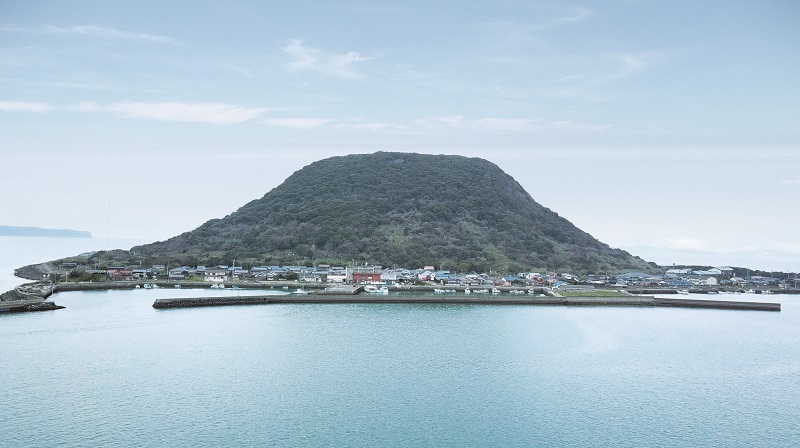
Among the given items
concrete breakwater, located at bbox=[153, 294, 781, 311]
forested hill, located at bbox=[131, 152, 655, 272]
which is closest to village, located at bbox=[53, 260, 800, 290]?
forested hill, located at bbox=[131, 152, 655, 272]

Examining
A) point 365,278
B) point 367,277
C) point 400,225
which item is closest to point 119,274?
point 365,278

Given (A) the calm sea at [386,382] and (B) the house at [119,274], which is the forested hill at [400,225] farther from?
(A) the calm sea at [386,382]

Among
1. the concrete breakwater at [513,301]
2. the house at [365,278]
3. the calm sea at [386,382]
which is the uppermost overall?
the house at [365,278]

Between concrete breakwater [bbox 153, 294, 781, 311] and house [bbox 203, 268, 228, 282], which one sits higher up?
house [bbox 203, 268, 228, 282]

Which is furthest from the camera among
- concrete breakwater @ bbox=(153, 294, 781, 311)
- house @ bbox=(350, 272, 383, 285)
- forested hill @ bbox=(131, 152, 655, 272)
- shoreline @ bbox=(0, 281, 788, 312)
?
forested hill @ bbox=(131, 152, 655, 272)

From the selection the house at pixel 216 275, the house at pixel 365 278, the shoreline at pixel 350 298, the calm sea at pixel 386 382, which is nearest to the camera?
the calm sea at pixel 386 382

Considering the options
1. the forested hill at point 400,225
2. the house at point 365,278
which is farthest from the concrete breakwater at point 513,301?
the forested hill at point 400,225

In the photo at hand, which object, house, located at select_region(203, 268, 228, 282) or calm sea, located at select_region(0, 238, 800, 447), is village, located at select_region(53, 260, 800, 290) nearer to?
house, located at select_region(203, 268, 228, 282)

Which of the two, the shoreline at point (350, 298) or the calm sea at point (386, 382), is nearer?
the calm sea at point (386, 382)
